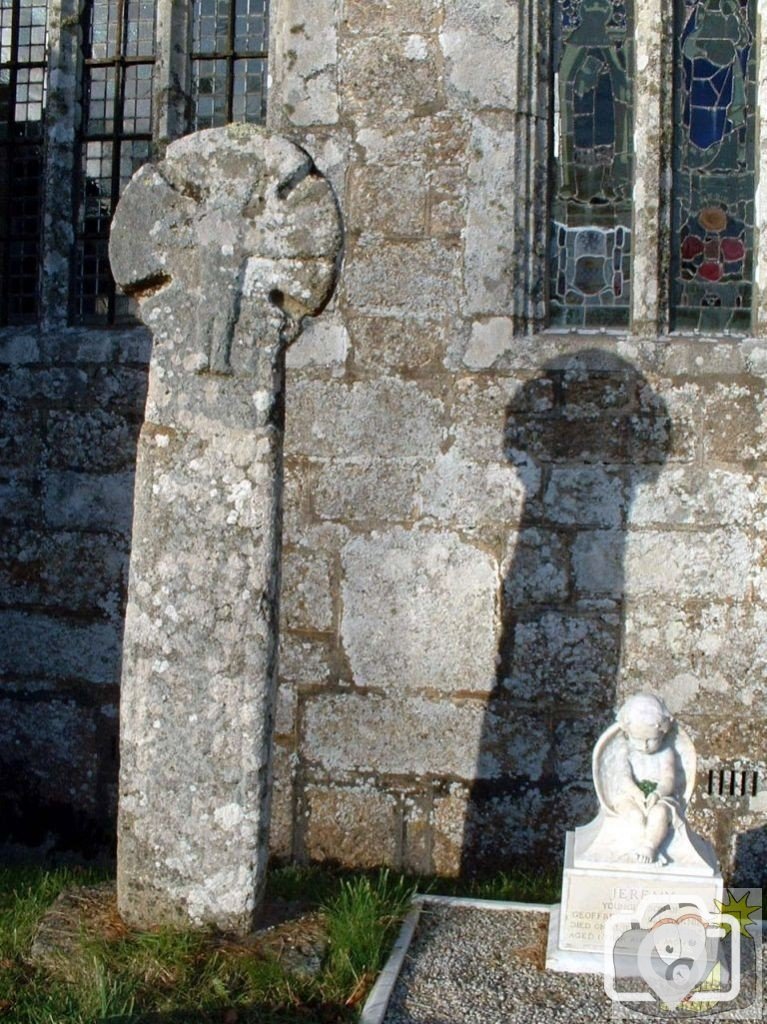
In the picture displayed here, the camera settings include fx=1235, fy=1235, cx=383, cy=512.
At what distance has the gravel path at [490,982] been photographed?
341 centimetres

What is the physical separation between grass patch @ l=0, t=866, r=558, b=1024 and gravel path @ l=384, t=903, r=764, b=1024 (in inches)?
5.1

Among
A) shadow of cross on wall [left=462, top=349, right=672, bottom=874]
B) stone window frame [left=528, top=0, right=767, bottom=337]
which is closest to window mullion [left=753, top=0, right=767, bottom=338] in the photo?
stone window frame [left=528, top=0, right=767, bottom=337]

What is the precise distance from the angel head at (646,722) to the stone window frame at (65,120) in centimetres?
301

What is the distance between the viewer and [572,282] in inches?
208

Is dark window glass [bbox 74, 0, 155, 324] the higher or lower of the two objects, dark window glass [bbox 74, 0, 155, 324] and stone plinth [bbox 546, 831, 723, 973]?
the higher

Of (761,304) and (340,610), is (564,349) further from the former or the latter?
(340,610)

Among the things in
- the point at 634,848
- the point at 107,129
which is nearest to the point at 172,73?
the point at 107,129

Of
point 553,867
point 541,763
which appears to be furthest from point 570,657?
point 553,867

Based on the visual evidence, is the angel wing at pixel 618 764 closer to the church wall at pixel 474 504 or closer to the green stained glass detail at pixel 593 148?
the church wall at pixel 474 504

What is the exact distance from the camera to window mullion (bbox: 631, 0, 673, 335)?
515cm

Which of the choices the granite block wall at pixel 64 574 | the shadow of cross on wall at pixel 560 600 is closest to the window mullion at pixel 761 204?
the shadow of cross on wall at pixel 560 600

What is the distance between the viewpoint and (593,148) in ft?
17.3

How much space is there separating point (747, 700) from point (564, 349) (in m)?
1.60

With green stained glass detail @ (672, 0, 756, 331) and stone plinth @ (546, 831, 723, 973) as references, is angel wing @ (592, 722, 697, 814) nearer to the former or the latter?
stone plinth @ (546, 831, 723, 973)
